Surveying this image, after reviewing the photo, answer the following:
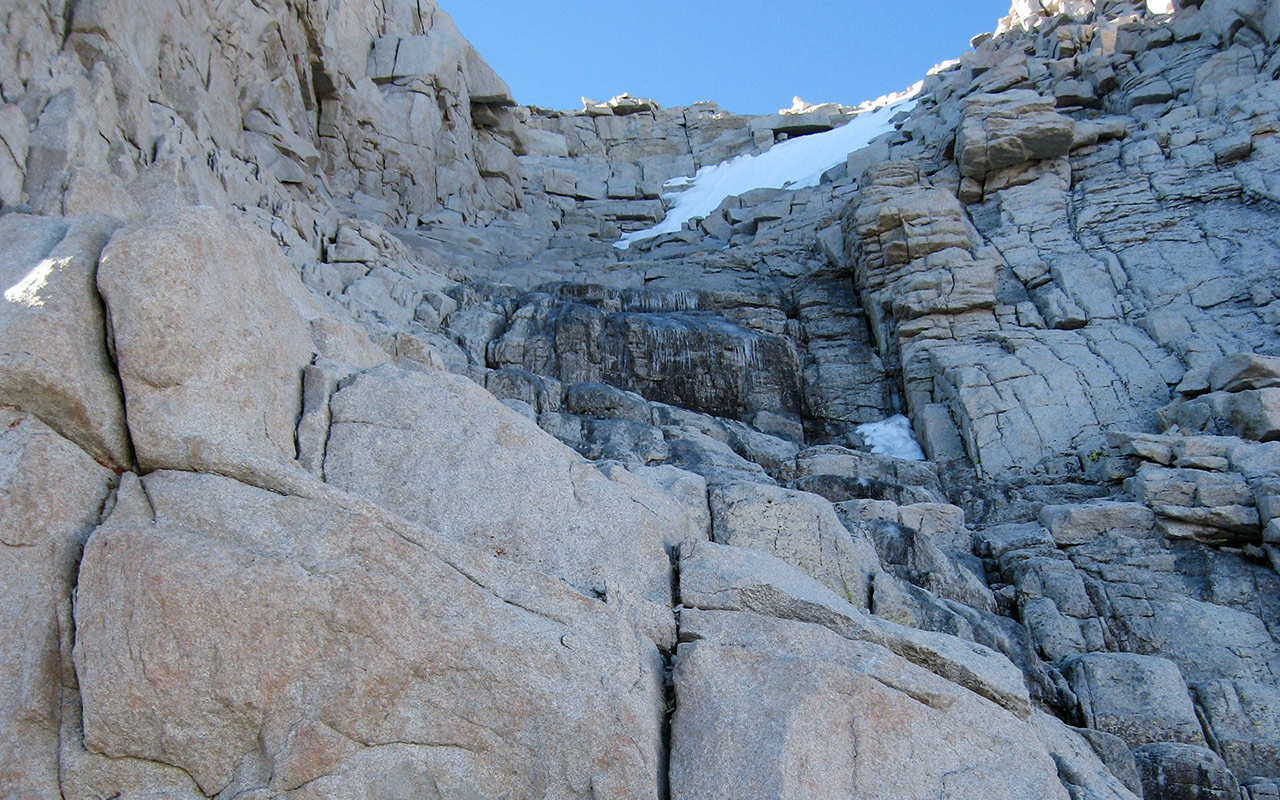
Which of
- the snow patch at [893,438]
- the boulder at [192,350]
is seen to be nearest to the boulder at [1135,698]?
the boulder at [192,350]

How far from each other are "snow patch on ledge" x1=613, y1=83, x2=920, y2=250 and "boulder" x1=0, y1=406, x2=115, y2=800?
98.7 feet

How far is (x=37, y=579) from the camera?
5.52 meters

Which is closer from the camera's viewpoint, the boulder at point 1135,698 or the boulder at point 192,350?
the boulder at point 192,350

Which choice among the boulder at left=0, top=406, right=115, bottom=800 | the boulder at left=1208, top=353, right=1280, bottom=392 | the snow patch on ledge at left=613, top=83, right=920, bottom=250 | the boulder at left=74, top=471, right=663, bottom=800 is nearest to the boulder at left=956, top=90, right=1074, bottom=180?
the boulder at left=1208, top=353, right=1280, bottom=392

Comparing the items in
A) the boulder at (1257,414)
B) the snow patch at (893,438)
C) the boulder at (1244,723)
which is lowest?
the boulder at (1244,723)

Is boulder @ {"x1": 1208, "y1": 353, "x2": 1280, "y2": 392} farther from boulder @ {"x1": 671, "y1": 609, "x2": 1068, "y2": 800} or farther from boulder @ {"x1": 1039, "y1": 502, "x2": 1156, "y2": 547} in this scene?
boulder @ {"x1": 671, "y1": 609, "x2": 1068, "y2": 800}

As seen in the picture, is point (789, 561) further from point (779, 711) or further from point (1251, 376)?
point (1251, 376)

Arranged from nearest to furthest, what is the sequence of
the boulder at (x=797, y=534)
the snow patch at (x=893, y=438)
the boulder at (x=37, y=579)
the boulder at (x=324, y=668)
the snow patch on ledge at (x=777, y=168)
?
the boulder at (x=37, y=579) → the boulder at (x=324, y=668) → the boulder at (x=797, y=534) → the snow patch at (x=893, y=438) → the snow patch on ledge at (x=777, y=168)

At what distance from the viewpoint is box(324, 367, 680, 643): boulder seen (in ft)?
23.9

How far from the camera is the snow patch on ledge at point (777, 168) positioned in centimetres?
3738

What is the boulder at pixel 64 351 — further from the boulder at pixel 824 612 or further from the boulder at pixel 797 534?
the boulder at pixel 797 534

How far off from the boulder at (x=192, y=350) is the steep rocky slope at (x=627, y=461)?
0.03 metres

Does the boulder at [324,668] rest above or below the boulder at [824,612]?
below

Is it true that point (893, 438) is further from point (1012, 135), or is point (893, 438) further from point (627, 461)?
point (1012, 135)
